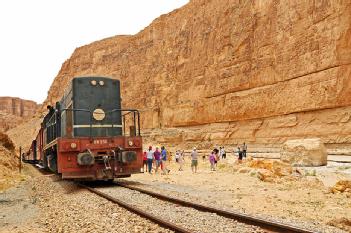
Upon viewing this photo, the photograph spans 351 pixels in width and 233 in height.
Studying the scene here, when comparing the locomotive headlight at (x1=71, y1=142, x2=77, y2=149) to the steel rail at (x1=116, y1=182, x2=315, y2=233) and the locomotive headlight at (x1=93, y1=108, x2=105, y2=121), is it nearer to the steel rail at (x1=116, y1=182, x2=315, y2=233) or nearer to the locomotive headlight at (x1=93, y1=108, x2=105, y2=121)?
the locomotive headlight at (x1=93, y1=108, x2=105, y2=121)

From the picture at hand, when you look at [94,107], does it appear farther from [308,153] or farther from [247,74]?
[247,74]

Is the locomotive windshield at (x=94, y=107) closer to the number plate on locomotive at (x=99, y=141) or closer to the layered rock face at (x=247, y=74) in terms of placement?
the number plate on locomotive at (x=99, y=141)

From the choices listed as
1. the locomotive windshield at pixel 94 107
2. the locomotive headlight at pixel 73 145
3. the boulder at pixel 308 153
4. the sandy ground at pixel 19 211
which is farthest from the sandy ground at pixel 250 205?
the boulder at pixel 308 153

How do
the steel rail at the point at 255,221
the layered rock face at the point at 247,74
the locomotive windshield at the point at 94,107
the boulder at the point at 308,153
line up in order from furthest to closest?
the layered rock face at the point at 247,74 < the boulder at the point at 308,153 < the locomotive windshield at the point at 94,107 < the steel rail at the point at 255,221

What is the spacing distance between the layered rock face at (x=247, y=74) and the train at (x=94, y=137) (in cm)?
2086

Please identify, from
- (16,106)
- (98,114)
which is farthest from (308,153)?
(16,106)

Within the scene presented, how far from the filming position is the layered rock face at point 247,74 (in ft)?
104

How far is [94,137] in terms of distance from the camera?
12.4m

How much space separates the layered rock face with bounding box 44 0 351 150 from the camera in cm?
3175

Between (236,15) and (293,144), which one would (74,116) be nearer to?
(293,144)

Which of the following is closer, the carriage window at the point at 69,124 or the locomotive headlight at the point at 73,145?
the locomotive headlight at the point at 73,145

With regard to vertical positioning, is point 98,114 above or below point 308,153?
above

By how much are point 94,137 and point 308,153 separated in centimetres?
1449

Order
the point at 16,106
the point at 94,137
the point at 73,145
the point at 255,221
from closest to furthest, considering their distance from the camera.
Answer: the point at 255,221 < the point at 73,145 < the point at 94,137 < the point at 16,106
